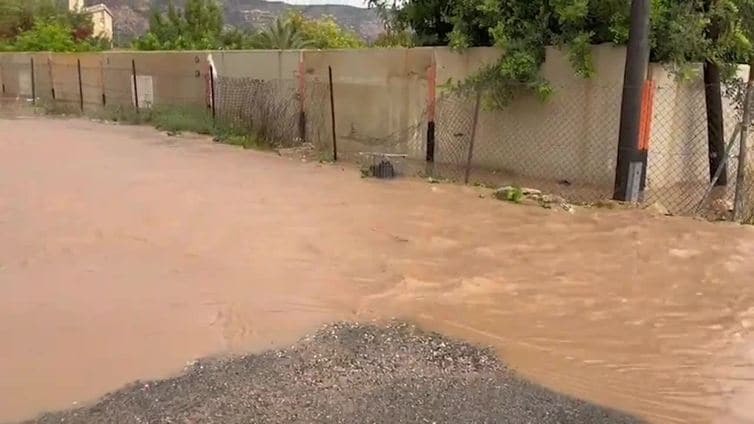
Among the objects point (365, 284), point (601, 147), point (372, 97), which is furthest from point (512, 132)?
point (365, 284)

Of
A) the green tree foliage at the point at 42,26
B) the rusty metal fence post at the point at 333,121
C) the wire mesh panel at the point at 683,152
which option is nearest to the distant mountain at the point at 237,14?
the green tree foliage at the point at 42,26

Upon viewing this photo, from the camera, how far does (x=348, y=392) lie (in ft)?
13.2

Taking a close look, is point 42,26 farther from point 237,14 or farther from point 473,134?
point 237,14

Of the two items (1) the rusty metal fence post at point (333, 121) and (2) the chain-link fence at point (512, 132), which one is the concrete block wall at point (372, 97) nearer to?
(2) the chain-link fence at point (512, 132)

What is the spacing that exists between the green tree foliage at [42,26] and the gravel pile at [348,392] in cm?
3463

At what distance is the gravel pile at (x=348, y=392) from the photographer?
148 inches

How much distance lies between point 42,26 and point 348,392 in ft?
125

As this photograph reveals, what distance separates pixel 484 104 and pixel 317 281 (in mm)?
5731

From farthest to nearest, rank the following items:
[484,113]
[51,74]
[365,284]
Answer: [51,74] → [484,113] → [365,284]

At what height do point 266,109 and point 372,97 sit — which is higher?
point 372,97

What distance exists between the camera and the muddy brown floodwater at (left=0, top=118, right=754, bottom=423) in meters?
4.48

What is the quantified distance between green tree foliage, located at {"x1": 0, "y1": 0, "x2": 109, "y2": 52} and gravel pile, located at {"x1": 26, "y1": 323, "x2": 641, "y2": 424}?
34626 mm

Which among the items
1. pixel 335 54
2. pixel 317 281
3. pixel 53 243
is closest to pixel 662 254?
pixel 317 281

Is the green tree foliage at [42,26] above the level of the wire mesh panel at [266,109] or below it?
above
